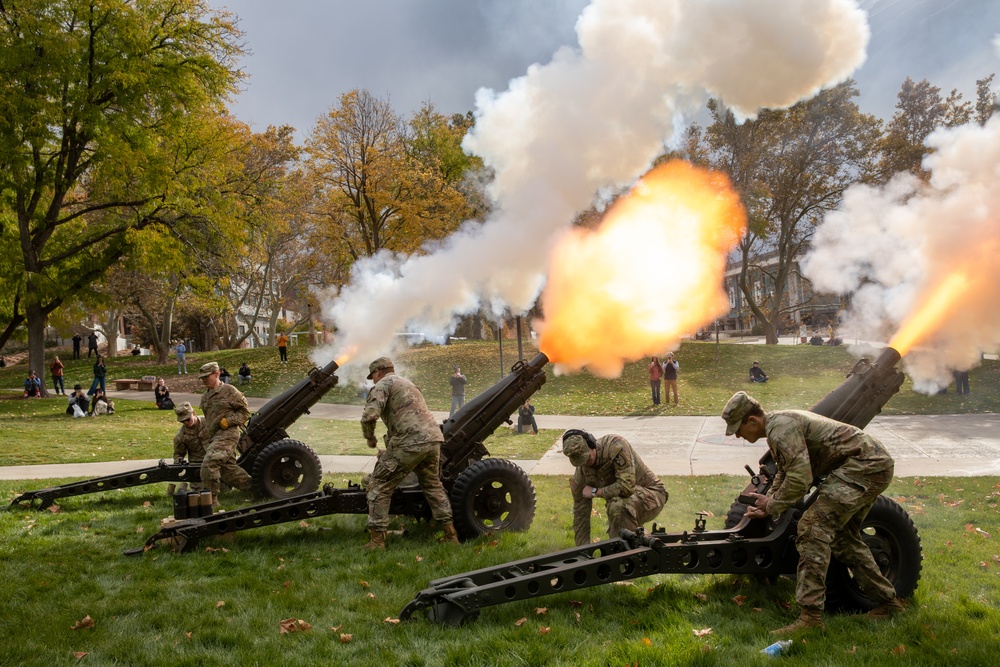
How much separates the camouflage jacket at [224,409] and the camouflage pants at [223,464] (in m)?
0.12

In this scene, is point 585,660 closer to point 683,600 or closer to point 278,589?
point 683,600

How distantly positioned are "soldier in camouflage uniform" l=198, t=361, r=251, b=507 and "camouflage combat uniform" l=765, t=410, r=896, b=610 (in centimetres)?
624

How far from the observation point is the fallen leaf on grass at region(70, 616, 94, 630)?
195 inches

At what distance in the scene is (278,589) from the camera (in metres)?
5.79

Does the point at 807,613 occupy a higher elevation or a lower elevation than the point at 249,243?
lower

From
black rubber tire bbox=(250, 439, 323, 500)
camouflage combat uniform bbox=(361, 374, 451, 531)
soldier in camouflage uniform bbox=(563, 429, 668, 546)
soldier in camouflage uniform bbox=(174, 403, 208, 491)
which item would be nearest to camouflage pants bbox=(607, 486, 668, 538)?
soldier in camouflage uniform bbox=(563, 429, 668, 546)

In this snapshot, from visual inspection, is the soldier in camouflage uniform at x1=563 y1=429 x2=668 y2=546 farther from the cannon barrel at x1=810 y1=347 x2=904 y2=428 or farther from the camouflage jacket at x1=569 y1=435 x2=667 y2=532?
the cannon barrel at x1=810 y1=347 x2=904 y2=428

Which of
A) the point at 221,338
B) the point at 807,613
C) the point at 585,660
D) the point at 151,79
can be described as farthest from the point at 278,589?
the point at 221,338

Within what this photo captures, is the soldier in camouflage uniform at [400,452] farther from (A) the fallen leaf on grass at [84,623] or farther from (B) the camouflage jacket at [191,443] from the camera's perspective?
(B) the camouflage jacket at [191,443]

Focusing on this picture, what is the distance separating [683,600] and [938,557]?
9.06 feet

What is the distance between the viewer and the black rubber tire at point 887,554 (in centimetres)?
518

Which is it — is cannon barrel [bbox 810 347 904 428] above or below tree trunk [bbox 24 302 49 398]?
below

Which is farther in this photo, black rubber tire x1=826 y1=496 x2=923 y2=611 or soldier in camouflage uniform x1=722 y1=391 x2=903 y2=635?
black rubber tire x1=826 y1=496 x2=923 y2=611

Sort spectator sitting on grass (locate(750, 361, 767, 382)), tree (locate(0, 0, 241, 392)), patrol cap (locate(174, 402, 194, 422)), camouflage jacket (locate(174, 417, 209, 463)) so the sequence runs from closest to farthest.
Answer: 1. patrol cap (locate(174, 402, 194, 422))
2. camouflage jacket (locate(174, 417, 209, 463))
3. tree (locate(0, 0, 241, 392))
4. spectator sitting on grass (locate(750, 361, 767, 382))
